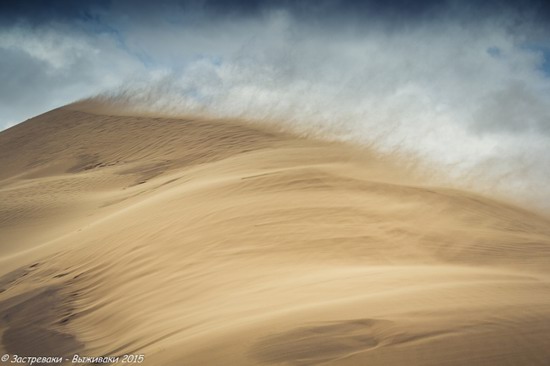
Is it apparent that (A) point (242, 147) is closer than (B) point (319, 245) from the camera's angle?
No

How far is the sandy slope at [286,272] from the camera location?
189 inches

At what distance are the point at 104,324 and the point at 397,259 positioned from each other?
4564 millimetres

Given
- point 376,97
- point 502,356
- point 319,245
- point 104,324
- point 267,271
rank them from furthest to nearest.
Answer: point 376,97 < point 319,245 < point 267,271 < point 104,324 < point 502,356

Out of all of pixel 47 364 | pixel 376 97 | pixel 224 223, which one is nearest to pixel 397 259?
pixel 224 223

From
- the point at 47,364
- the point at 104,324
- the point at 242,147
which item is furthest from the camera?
the point at 242,147

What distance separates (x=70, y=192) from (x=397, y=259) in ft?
56.5

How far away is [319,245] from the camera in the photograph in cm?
963

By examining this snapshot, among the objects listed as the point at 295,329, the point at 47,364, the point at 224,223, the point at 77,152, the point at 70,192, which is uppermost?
the point at 77,152

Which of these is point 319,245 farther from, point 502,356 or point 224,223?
point 502,356

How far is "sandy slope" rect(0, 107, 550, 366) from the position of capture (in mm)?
4812

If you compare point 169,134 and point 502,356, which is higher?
point 169,134

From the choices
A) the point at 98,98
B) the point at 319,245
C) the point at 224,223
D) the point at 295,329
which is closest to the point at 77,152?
the point at 98,98

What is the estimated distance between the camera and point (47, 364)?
691 centimetres

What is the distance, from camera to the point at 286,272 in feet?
26.9
